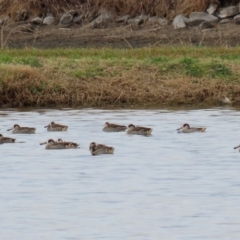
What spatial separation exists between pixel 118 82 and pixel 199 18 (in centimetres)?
881

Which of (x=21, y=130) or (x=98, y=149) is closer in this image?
(x=98, y=149)

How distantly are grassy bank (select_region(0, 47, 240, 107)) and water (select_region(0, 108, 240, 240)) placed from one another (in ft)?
6.27

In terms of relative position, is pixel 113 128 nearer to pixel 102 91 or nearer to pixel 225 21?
pixel 102 91

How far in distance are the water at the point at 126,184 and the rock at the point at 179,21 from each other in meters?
10.5

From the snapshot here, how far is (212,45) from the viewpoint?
2903 cm

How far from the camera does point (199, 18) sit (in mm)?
31359

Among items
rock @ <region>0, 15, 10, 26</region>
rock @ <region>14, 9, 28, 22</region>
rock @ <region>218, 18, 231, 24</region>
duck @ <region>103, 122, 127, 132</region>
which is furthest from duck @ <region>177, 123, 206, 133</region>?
rock @ <region>14, 9, 28, 22</region>

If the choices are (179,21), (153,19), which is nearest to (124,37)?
(179,21)

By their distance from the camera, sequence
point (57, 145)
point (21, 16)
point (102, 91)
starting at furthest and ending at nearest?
point (21, 16) < point (102, 91) < point (57, 145)

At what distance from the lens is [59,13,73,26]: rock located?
3278cm

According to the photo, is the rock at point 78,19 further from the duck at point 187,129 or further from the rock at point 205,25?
the duck at point 187,129

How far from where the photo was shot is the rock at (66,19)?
32781mm

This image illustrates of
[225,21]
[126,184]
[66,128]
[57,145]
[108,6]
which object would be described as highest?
[108,6]

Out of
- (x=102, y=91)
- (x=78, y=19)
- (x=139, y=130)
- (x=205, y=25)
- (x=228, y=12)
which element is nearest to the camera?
(x=139, y=130)
